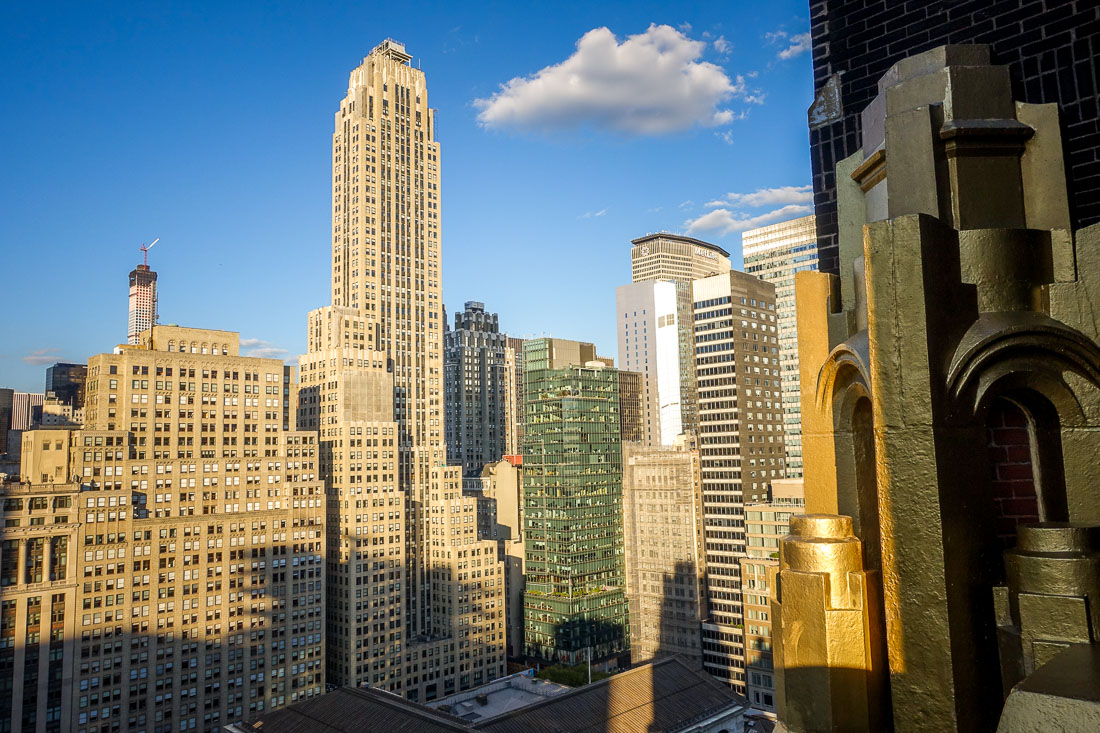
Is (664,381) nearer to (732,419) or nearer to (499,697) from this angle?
(732,419)

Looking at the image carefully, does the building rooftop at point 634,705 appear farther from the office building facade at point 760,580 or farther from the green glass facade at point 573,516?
the green glass facade at point 573,516

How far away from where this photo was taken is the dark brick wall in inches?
270

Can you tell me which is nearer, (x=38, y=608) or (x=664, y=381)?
(x=38, y=608)

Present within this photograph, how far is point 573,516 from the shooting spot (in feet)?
360

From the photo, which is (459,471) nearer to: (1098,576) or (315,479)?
(315,479)

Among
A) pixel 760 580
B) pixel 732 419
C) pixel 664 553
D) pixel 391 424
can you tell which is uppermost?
pixel 391 424

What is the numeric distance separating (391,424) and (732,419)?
146 ft

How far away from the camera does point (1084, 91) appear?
6977 mm

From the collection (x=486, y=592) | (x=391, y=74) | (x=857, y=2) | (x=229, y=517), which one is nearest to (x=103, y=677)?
(x=229, y=517)

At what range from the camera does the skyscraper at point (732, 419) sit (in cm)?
9875

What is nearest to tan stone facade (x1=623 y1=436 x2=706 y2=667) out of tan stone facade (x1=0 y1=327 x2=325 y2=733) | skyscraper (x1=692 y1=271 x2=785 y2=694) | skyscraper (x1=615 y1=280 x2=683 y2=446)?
skyscraper (x1=692 y1=271 x2=785 y2=694)

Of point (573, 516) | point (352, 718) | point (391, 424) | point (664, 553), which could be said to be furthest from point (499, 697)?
point (573, 516)

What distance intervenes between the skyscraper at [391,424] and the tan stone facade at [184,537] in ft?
23.0

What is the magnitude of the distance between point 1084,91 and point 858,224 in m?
2.45
